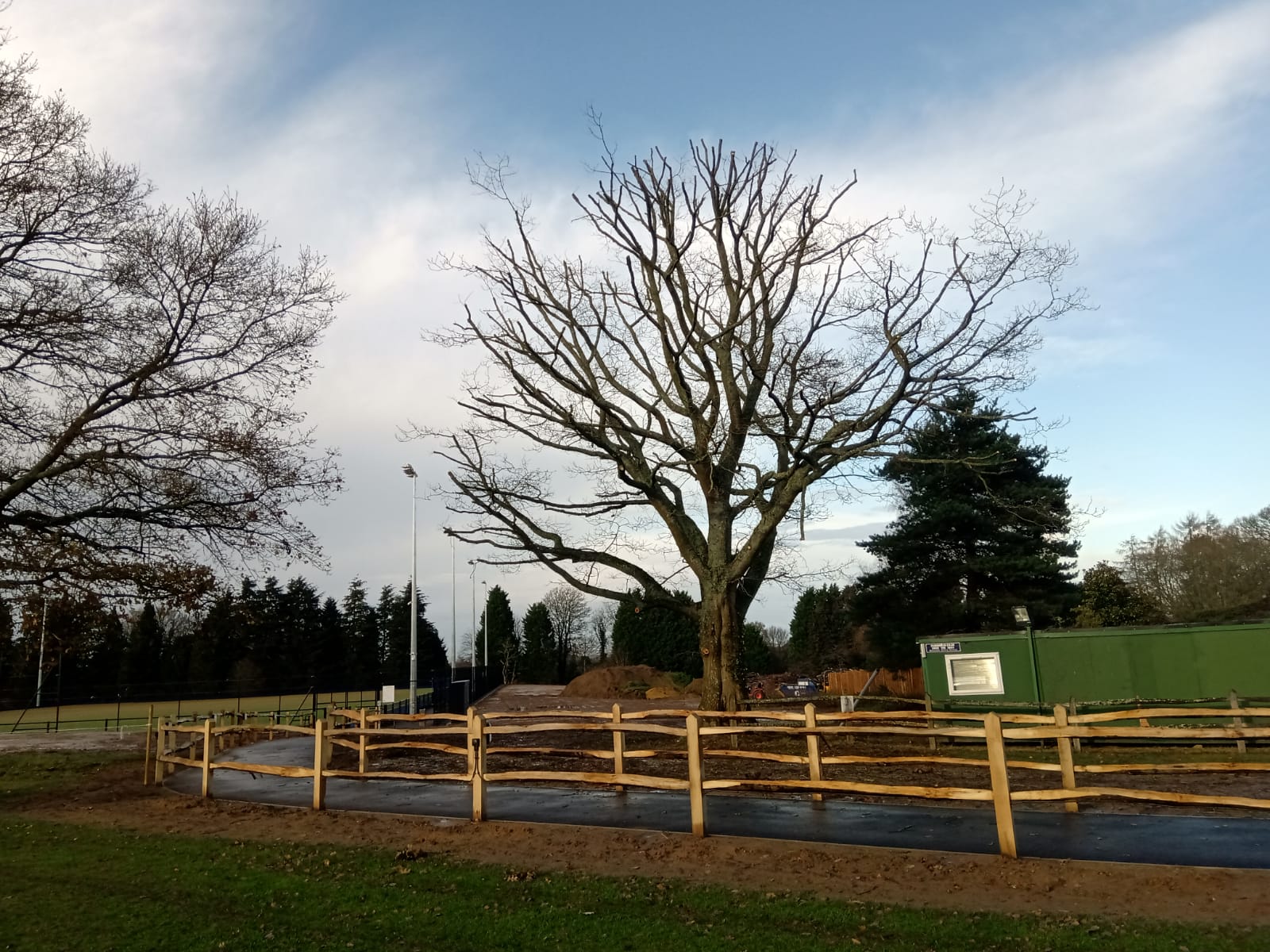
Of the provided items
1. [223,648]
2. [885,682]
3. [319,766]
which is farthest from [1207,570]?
[223,648]

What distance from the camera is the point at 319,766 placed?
1173 centimetres

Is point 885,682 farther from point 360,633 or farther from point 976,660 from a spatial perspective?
point 360,633

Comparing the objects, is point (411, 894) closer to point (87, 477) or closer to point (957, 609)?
point (87, 477)

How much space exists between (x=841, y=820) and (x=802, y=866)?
2.17m

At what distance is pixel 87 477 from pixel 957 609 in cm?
3188

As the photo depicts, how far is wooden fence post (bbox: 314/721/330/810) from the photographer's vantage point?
1162 centimetres

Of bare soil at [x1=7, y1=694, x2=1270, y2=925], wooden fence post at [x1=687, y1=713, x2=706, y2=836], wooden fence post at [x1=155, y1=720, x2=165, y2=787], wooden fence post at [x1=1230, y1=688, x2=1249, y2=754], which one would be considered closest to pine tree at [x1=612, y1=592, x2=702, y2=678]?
wooden fence post at [x1=1230, y1=688, x2=1249, y2=754]

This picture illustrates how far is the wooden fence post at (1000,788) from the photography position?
312 inches

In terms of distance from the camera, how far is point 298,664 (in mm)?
74625

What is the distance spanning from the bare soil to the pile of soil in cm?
3819

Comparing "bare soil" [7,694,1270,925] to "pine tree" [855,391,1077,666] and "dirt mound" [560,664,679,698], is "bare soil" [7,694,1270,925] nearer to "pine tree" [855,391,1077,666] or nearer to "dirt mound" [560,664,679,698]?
"pine tree" [855,391,1077,666]

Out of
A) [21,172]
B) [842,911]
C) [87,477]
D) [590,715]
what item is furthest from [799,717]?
[21,172]

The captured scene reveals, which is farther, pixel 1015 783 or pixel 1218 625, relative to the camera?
pixel 1218 625

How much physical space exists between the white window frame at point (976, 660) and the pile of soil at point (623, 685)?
1022 inches
